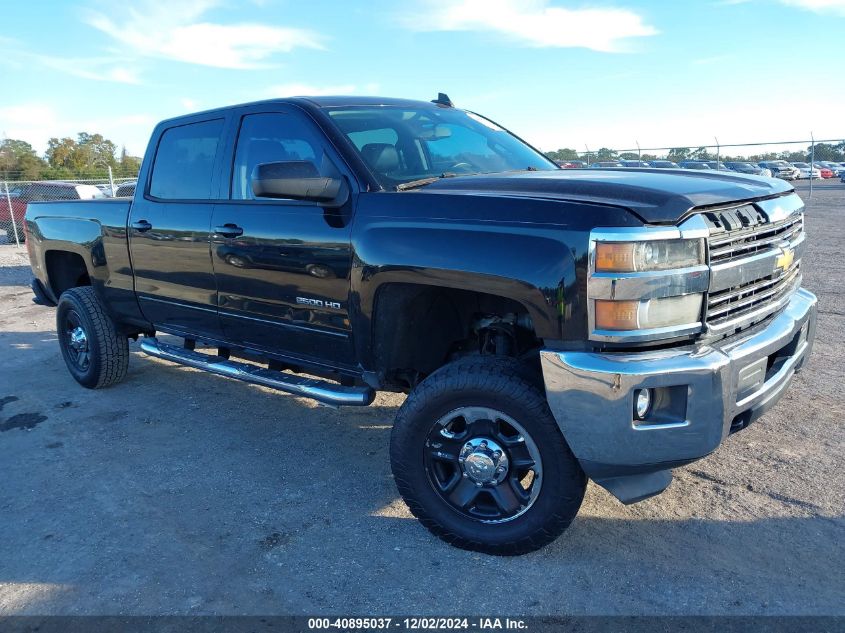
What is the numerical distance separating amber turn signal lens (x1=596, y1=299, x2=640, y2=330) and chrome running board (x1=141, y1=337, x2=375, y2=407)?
1.41m

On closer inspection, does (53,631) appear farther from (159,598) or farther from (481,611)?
(481,611)

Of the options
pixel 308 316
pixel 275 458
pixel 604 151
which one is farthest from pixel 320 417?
pixel 604 151

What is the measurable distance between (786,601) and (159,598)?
2.43 meters

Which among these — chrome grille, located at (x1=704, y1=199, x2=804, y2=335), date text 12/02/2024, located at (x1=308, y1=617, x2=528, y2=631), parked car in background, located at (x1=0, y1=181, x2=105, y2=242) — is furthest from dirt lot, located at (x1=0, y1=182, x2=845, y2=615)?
parked car in background, located at (x1=0, y1=181, x2=105, y2=242)

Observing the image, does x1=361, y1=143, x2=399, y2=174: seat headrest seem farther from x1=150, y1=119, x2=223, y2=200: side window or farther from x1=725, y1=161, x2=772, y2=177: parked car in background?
x1=725, y1=161, x2=772, y2=177: parked car in background

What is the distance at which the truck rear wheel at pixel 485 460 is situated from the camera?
111 inches

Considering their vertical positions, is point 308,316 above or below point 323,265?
below

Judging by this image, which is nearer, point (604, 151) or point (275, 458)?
point (275, 458)

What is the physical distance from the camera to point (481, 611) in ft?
8.71

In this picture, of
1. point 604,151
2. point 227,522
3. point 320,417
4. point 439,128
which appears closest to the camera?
point 227,522

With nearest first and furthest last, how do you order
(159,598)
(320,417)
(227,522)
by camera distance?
1. (159,598)
2. (227,522)
3. (320,417)

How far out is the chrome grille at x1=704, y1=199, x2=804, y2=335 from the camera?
8.86ft

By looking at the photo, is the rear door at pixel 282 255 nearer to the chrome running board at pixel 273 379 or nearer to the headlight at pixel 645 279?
the chrome running board at pixel 273 379

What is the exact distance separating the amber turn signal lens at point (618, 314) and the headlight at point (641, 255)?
12 centimetres
